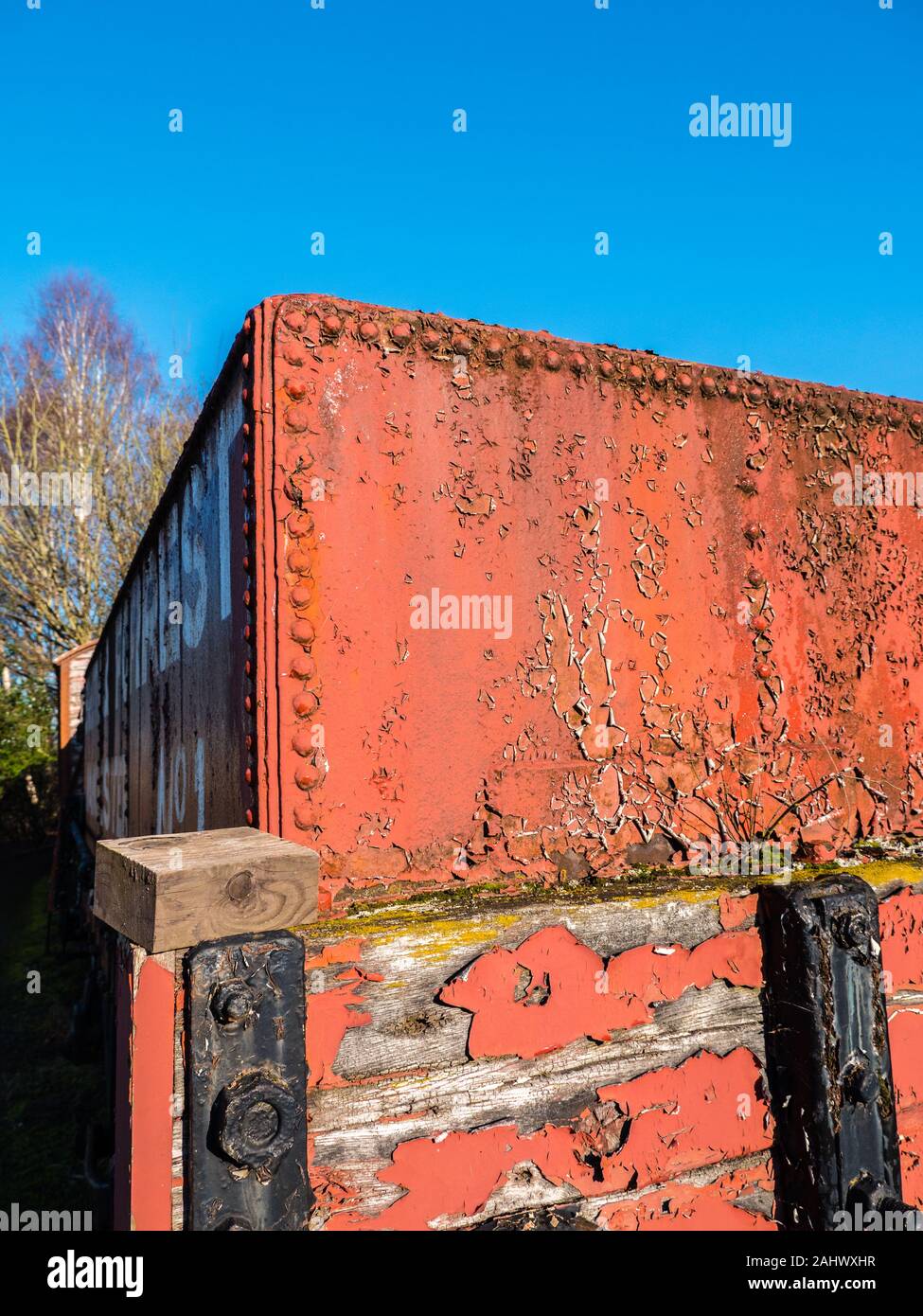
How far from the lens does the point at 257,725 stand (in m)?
1.69

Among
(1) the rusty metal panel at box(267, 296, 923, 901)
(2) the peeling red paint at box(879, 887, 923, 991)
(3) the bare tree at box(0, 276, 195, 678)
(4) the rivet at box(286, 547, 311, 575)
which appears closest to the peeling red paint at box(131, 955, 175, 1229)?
(1) the rusty metal panel at box(267, 296, 923, 901)

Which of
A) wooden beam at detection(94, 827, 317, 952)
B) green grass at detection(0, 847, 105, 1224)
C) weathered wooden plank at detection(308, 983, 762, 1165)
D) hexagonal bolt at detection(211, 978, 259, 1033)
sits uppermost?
wooden beam at detection(94, 827, 317, 952)

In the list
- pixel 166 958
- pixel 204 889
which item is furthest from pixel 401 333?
pixel 166 958

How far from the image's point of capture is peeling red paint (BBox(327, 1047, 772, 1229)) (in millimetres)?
1500

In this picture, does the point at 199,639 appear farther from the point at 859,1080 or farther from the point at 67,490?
the point at 67,490

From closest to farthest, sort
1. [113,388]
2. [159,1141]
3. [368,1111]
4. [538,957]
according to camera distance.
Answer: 1. [159,1141]
2. [368,1111]
3. [538,957]
4. [113,388]

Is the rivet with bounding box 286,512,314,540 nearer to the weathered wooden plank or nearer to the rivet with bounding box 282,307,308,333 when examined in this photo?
the rivet with bounding box 282,307,308,333

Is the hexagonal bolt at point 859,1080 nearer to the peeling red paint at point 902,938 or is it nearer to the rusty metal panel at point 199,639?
the peeling red paint at point 902,938

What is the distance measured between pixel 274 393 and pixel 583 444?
79 cm

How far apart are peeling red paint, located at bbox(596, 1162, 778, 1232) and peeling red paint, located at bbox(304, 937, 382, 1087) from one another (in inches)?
27.9

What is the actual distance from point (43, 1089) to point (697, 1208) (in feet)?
17.2
